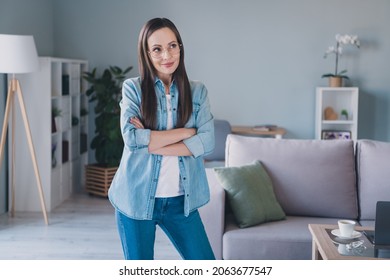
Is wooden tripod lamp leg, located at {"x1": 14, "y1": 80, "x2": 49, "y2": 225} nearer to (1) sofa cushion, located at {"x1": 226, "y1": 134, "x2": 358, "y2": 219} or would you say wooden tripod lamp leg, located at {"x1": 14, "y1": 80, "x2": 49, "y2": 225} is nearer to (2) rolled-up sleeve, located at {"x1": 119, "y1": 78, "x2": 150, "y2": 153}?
(1) sofa cushion, located at {"x1": 226, "y1": 134, "x2": 358, "y2": 219}

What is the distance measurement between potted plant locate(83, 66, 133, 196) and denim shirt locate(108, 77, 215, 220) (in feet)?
12.0

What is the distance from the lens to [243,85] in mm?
6301

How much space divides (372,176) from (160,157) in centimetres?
186

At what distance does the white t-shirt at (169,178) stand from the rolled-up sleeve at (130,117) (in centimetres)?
8

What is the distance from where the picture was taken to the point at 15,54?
4.46 m

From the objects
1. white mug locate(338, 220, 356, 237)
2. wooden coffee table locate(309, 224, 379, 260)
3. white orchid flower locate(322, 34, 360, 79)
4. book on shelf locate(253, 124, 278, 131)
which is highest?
white orchid flower locate(322, 34, 360, 79)

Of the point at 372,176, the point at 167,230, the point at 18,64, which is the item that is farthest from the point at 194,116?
the point at 18,64

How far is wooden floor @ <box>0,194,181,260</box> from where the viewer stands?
13.0ft

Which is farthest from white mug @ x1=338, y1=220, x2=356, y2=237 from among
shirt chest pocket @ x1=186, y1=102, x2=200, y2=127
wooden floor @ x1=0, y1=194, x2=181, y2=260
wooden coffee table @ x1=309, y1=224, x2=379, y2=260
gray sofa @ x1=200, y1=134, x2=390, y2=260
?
wooden floor @ x1=0, y1=194, x2=181, y2=260

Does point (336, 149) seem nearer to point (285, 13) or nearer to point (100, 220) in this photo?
point (100, 220)

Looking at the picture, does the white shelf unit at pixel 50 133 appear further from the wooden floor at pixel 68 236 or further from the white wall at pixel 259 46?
the white wall at pixel 259 46

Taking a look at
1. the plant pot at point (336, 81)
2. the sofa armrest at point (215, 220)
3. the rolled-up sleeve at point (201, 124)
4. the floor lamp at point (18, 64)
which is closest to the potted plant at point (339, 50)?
the plant pot at point (336, 81)
